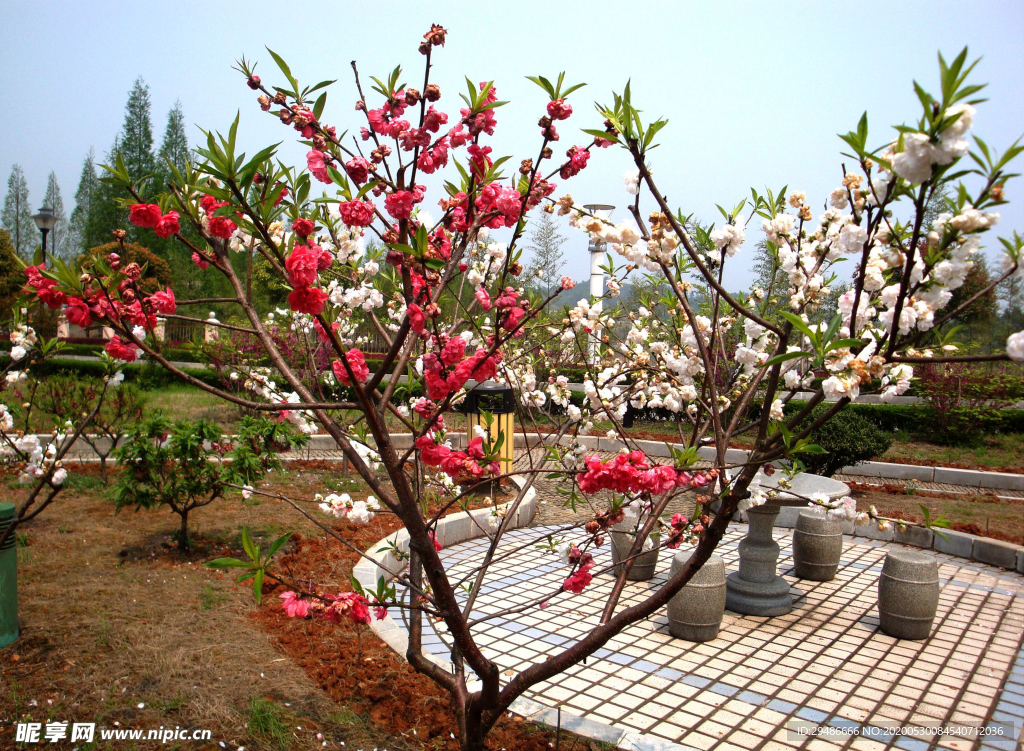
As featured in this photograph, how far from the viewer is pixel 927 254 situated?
160cm

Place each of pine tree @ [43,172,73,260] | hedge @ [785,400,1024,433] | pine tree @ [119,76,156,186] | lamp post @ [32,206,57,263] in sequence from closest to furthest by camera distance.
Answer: hedge @ [785,400,1024,433]
lamp post @ [32,206,57,263]
pine tree @ [119,76,156,186]
pine tree @ [43,172,73,260]

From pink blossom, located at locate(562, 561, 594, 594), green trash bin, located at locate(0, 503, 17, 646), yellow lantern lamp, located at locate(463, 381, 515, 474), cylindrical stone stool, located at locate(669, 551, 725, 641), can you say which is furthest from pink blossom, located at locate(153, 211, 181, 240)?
yellow lantern lamp, located at locate(463, 381, 515, 474)

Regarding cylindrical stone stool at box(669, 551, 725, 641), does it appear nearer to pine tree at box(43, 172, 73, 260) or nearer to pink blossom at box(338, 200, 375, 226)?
pink blossom at box(338, 200, 375, 226)

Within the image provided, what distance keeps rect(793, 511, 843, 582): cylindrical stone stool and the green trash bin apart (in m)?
5.15

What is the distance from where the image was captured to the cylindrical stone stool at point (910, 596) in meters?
4.19

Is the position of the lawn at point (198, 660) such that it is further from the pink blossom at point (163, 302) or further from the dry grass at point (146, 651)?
the pink blossom at point (163, 302)

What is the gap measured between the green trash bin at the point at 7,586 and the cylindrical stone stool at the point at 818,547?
5147mm

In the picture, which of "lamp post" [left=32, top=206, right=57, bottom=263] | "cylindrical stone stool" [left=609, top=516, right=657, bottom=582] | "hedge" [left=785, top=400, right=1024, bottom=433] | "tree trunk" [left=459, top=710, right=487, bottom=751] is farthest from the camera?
"lamp post" [left=32, top=206, right=57, bottom=263]

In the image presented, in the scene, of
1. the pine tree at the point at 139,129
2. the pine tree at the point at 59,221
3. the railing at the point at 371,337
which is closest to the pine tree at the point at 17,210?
the pine tree at the point at 59,221

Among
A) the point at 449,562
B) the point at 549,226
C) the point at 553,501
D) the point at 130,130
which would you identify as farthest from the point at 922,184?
the point at 130,130

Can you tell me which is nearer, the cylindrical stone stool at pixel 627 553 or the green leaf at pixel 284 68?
the green leaf at pixel 284 68

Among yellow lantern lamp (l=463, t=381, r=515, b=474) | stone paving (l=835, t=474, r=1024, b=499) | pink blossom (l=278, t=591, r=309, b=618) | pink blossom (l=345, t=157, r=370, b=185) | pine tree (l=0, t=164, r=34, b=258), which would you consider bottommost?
stone paving (l=835, t=474, r=1024, b=499)

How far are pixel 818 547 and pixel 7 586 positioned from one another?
5.32m

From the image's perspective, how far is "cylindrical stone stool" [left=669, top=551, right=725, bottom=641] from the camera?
4082 mm
